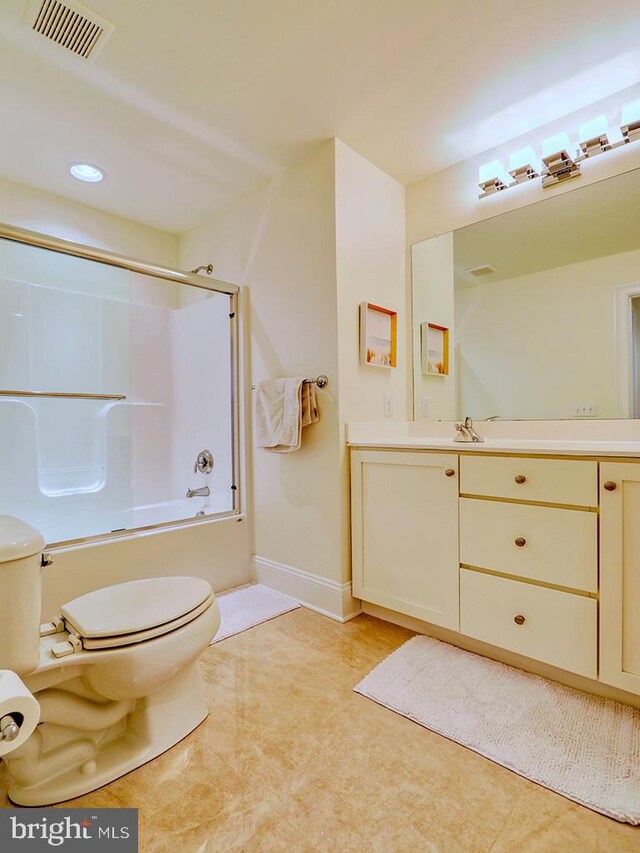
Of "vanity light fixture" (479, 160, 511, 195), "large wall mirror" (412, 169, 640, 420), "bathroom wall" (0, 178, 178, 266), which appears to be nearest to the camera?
"large wall mirror" (412, 169, 640, 420)

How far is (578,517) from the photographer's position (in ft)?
4.52

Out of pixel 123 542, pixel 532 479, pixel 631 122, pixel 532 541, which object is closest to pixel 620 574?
pixel 532 541

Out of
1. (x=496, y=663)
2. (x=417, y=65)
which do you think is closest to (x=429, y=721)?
(x=496, y=663)

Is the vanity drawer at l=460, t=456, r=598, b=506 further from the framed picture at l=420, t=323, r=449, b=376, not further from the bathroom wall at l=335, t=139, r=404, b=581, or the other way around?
the framed picture at l=420, t=323, r=449, b=376

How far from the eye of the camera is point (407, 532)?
1.82 metres

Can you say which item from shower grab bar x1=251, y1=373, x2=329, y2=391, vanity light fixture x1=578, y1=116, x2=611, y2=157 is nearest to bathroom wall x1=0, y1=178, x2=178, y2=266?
shower grab bar x1=251, y1=373, x2=329, y2=391

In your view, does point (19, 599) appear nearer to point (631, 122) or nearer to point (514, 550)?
point (514, 550)

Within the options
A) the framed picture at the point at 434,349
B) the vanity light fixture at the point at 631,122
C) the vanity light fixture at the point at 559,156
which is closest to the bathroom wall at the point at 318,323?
the framed picture at the point at 434,349

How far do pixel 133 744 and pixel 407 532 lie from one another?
118cm

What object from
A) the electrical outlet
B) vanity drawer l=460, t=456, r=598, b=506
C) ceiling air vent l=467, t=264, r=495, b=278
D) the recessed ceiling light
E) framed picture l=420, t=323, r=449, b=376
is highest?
the recessed ceiling light

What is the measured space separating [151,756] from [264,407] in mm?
1498

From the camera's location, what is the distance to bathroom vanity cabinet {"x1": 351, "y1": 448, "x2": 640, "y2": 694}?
1.30 meters

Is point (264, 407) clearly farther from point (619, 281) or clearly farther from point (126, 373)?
point (619, 281)

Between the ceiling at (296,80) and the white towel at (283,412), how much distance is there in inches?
45.7
